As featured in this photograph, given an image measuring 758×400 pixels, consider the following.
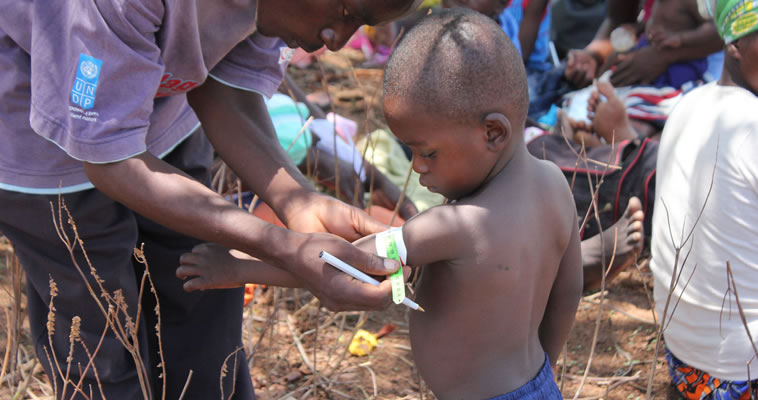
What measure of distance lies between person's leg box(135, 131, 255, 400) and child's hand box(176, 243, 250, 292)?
0.39 m

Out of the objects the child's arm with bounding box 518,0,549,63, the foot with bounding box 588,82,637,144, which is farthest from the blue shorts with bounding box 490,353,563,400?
the child's arm with bounding box 518,0,549,63

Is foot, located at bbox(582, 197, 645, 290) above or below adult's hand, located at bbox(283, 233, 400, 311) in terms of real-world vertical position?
below

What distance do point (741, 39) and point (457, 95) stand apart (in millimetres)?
1233

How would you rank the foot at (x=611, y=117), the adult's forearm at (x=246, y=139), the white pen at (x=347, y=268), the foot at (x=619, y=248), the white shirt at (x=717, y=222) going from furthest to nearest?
1. the foot at (x=611, y=117)
2. the foot at (x=619, y=248)
3. the white shirt at (x=717, y=222)
4. the adult's forearm at (x=246, y=139)
5. the white pen at (x=347, y=268)

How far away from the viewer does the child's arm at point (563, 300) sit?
1662 millimetres

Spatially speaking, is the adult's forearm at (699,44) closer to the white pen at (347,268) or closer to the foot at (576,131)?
the foot at (576,131)

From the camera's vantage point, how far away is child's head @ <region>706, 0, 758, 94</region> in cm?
214

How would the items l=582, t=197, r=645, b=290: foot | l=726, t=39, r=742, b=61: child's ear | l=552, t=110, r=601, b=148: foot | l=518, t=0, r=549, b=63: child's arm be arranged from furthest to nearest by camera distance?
l=518, t=0, r=549, b=63: child's arm, l=552, t=110, r=601, b=148: foot, l=582, t=197, r=645, b=290: foot, l=726, t=39, r=742, b=61: child's ear

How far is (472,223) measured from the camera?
145 cm

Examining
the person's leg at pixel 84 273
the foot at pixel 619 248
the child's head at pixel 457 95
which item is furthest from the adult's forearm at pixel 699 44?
the person's leg at pixel 84 273

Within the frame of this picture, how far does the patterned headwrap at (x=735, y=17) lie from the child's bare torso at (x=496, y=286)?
100 cm

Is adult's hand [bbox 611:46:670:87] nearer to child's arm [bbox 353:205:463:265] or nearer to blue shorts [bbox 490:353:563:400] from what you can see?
blue shorts [bbox 490:353:563:400]

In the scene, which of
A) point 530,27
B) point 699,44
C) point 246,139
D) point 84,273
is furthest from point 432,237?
point 530,27

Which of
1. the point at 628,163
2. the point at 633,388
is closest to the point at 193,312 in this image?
the point at 633,388
